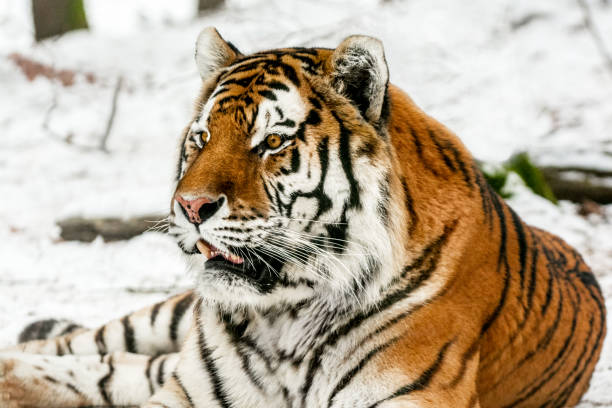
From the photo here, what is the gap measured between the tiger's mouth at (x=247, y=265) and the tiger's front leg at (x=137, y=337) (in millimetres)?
929

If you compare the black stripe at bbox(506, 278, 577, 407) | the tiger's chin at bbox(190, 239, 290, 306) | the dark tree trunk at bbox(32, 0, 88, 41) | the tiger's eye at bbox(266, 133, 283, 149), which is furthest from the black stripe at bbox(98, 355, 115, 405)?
the dark tree trunk at bbox(32, 0, 88, 41)

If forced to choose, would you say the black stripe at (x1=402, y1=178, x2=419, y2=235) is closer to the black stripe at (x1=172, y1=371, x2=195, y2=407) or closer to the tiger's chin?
the tiger's chin

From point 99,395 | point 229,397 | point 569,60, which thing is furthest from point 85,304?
point 569,60

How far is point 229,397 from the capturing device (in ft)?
5.42

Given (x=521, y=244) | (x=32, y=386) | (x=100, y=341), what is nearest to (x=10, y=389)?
(x=32, y=386)

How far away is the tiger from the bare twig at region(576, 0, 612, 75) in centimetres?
533

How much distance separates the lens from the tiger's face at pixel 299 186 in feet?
4.67

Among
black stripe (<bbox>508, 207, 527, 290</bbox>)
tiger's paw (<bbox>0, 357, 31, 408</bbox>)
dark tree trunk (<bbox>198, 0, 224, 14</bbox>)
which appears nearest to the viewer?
black stripe (<bbox>508, 207, 527, 290</bbox>)

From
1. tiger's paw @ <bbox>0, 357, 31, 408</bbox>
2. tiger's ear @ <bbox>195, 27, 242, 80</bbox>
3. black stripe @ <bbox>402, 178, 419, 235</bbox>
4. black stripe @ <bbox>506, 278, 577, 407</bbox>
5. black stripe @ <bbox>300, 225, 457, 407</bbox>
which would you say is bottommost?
tiger's paw @ <bbox>0, 357, 31, 408</bbox>

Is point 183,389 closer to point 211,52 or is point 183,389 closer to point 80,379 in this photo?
point 80,379

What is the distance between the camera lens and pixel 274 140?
1.47 metres

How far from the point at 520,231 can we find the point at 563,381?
487 mm

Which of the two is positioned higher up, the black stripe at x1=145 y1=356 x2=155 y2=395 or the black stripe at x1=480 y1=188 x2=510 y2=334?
the black stripe at x1=480 y1=188 x2=510 y2=334

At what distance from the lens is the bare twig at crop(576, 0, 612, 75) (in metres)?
6.39
